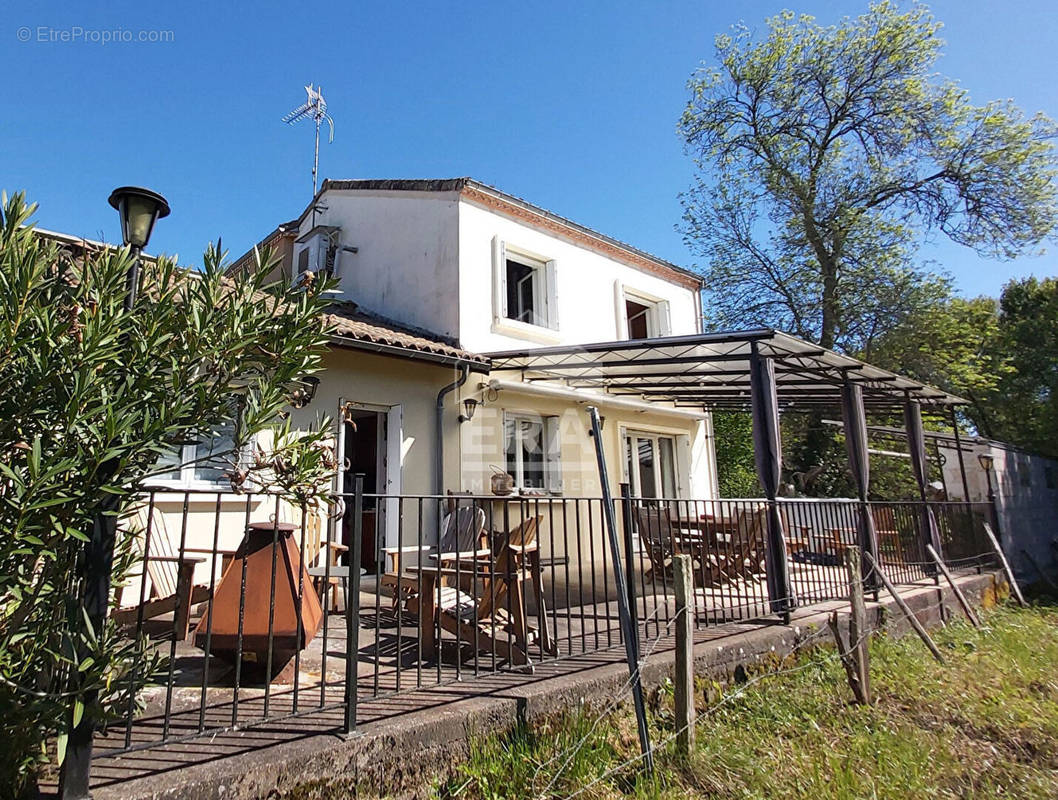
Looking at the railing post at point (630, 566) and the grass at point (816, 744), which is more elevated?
the railing post at point (630, 566)

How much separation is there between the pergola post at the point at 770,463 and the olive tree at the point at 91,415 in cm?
461

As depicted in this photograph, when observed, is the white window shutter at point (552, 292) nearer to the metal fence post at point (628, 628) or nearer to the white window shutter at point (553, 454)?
the white window shutter at point (553, 454)

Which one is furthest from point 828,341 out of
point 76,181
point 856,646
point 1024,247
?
point 76,181

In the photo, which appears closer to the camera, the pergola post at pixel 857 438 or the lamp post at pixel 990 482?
the pergola post at pixel 857 438

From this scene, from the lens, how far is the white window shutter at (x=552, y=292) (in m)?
9.99

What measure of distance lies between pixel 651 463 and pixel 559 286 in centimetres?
419

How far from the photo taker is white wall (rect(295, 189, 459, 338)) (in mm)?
8844

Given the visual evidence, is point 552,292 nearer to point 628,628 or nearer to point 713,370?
point 713,370

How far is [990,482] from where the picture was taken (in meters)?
10.4

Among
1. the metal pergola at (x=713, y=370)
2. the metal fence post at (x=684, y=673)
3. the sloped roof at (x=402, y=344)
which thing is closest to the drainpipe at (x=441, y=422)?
the sloped roof at (x=402, y=344)

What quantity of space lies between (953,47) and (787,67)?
490cm

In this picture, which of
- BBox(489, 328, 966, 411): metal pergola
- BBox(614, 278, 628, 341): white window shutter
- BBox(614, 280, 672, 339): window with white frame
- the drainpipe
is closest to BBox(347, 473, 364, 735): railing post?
BBox(489, 328, 966, 411): metal pergola

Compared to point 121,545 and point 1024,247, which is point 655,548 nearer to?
point 121,545

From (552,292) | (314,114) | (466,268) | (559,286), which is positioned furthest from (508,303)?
(314,114)
